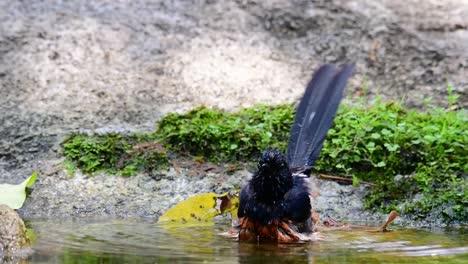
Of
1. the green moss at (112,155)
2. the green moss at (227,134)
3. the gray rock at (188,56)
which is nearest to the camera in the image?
the green moss at (112,155)

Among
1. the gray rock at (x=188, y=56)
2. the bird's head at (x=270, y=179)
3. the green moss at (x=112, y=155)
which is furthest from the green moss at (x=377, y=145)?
the bird's head at (x=270, y=179)

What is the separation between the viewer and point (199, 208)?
519 centimetres

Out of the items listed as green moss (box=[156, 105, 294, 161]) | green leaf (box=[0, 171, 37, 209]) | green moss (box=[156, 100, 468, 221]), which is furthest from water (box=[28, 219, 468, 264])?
green moss (box=[156, 105, 294, 161])

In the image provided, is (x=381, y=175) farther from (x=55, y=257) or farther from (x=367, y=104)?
(x=55, y=257)

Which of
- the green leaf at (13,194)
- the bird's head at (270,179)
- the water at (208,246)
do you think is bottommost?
the water at (208,246)

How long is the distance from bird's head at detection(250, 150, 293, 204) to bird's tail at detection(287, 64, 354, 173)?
0.55m

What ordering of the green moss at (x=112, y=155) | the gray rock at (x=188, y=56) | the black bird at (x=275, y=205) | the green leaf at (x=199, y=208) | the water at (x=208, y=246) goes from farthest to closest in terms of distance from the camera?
the gray rock at (x=188, y=56)
the green moss at (x=112, y=155)
the green leaf at (x=199, y=208)
the black bird at (x=275, y=205)
the water at (x=208, y=246)

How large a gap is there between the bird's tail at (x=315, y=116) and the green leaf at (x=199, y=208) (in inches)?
19.0

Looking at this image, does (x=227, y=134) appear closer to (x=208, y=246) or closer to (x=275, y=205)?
(x=275, y=205)

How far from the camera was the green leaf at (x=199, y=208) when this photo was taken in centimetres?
518

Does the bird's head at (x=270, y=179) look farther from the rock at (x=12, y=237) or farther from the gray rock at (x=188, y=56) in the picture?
the gray rock at (x=188, y=56)

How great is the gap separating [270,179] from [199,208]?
2.08ft

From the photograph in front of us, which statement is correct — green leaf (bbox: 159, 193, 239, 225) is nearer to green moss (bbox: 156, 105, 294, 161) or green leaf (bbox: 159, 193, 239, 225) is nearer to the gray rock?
green moss (bbox: 156, 105, 294, 161)

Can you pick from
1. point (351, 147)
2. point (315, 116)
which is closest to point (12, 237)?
point (315, 116)
